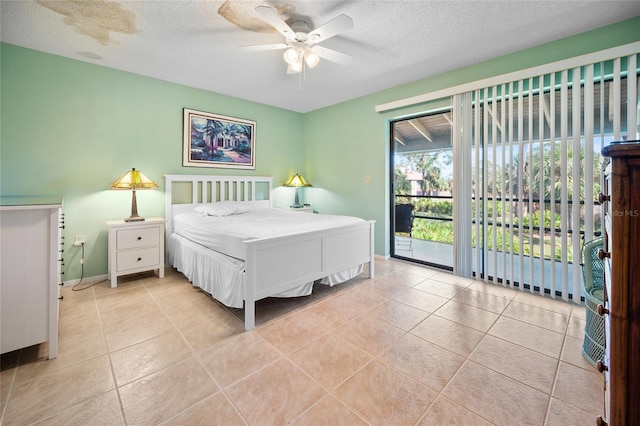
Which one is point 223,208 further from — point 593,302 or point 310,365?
point 593,302

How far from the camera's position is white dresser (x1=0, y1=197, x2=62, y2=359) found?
1.59m

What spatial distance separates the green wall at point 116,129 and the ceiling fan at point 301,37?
6.13 ft

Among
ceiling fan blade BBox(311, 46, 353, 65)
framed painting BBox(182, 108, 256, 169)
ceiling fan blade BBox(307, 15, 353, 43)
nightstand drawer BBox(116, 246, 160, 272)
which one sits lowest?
nightstand drawer BBox(116, 246, 160, 272)

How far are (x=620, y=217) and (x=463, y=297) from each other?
2.37 metres

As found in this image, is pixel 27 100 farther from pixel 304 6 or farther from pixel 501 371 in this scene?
pixel 501 371

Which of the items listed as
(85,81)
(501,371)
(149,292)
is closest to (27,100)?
(85,81)

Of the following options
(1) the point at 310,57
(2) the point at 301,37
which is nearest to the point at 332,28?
(2) the point at 301,37

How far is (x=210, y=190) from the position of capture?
4219 mm

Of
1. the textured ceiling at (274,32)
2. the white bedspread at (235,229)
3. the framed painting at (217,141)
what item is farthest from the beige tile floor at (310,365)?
the textured ceiling at (274,32)

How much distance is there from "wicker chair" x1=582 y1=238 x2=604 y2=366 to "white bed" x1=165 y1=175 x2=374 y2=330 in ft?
6.28

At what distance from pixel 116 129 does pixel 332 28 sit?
2931mm

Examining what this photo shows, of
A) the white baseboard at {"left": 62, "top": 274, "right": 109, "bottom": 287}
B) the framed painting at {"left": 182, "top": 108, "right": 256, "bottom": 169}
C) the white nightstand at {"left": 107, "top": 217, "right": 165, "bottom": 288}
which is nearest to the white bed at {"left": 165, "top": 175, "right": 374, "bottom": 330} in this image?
the white nightstand at {"left": 107, "top": 217, "right": 165, "bottom": 288}

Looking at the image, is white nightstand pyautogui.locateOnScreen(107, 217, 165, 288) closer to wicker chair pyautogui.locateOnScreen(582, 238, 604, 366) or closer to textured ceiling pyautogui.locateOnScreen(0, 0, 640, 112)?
textured ceiling pyautogui.locateOnScreen(0, 0, 640, 112)

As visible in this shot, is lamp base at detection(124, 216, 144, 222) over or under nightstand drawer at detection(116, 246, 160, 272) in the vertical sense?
over
